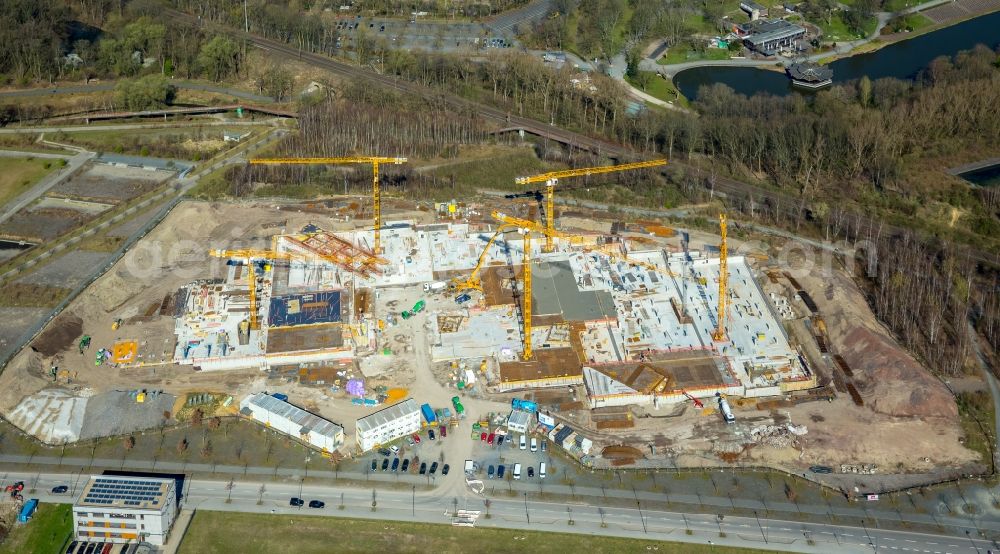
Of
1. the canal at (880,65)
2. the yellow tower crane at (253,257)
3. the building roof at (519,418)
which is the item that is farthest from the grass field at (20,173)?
the canal at (880,65)

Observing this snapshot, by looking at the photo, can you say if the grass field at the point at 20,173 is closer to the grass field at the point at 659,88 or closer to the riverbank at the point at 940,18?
the grass field at the point at 659,88

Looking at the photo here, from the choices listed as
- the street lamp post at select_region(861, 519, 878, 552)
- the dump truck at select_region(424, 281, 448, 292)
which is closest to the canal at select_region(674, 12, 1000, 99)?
the dump truck at select_region(424, 281, 448, 292)

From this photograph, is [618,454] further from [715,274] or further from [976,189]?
[976,189]

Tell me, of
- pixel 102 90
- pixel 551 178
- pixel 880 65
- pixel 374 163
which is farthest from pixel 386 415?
pixel 880 65

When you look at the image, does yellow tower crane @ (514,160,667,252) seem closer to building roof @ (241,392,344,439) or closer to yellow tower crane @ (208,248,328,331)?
yellow tower crane @ (208,248,328,331)

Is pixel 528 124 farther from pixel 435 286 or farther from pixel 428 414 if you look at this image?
pixel 428 414
